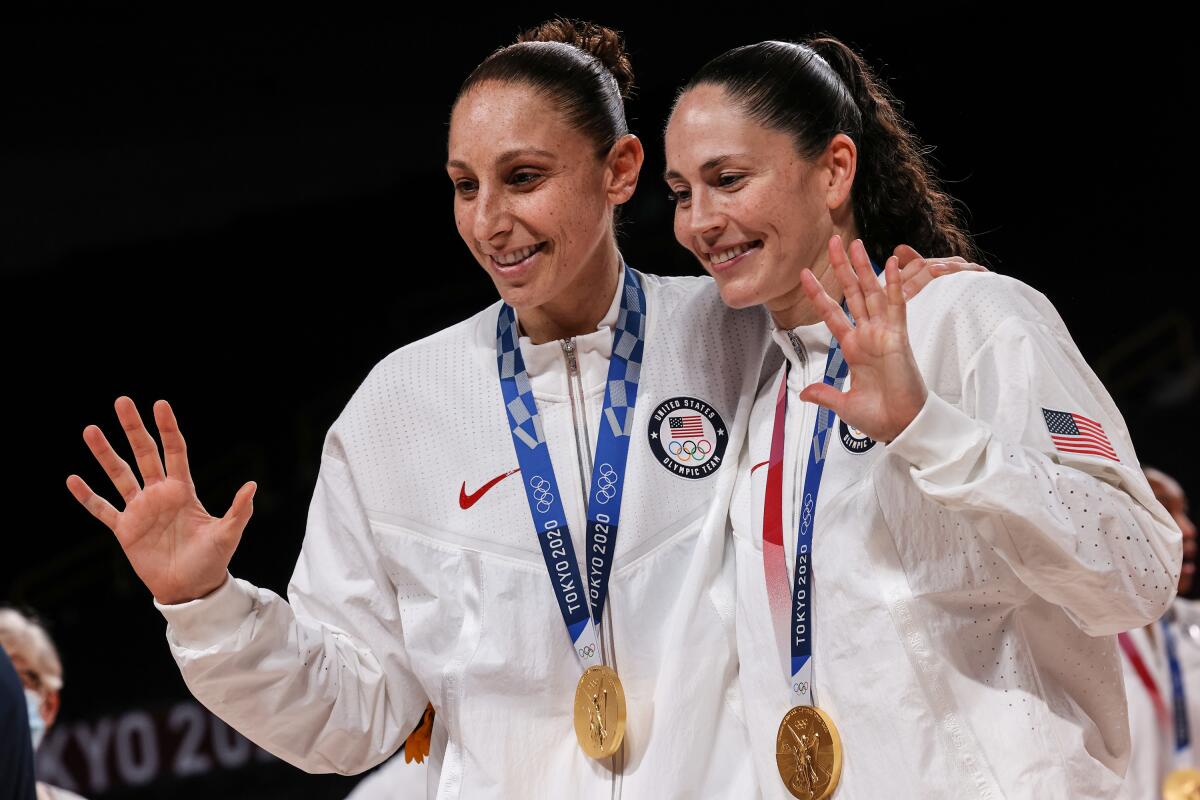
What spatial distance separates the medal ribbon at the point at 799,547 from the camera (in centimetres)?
232

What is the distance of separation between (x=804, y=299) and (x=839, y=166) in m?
0.24

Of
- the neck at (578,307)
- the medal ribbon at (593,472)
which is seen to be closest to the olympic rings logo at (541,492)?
the medal ribbon at (593,472)

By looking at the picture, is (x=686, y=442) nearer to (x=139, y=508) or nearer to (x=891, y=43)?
(x=139, y=508)

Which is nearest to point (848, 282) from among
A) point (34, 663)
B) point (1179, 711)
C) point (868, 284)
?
point (868, 284)

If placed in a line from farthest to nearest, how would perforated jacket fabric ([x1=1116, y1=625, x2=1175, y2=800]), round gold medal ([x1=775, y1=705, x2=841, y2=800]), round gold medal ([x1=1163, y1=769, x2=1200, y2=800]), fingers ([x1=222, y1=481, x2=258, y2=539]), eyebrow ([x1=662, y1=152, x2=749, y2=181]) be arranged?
perforated jacket fabric ([x1=1116, y1=625, x2=1175, y2=800]) < round gold medal ([x1=1163, y1=769, x2=1200, y2=800]) < eyebrow ([x1=662, y1=152, x2=749, y2=181]) < fingers ([x1=222, y1=481, x2=258, y2=539]) < round gold medal ([x1=775, y1=705, x2=841, y2=800])

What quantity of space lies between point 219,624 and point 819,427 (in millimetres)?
1046

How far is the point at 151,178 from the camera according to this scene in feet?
37.3

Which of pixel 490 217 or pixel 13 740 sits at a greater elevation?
pixel 490 217

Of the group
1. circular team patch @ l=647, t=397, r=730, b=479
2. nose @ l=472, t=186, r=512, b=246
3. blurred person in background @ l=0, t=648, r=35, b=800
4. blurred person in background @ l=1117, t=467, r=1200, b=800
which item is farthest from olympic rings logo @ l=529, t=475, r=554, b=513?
blurred person in background @ l=1117, t=467, r=1200, b=800

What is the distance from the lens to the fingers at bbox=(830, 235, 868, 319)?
2.06 metres

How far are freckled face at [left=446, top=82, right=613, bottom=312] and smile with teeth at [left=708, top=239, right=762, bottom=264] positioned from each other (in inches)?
11.3

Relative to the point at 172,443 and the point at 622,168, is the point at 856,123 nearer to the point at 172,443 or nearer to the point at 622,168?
the point at 622,168

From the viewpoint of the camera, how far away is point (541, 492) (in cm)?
261

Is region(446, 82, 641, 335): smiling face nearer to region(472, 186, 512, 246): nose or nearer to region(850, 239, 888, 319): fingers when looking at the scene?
region(472, 186, 512, 246): nose
